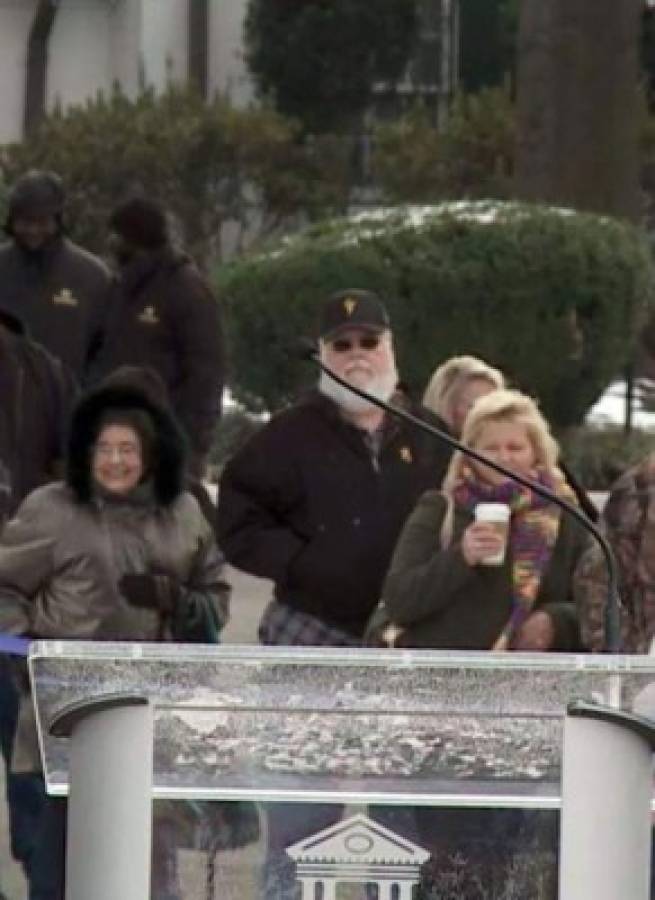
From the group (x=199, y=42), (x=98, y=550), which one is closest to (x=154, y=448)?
(x=98, y=550)

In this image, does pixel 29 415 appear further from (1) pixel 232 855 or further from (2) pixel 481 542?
(1) pixel 232 855

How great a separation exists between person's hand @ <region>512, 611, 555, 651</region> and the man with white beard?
0.62 metres

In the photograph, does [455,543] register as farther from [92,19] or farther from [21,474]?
[92,19]

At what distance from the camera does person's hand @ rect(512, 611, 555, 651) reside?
6.89 m

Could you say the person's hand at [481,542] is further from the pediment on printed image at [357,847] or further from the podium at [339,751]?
the pediment on printed image at [357,847]

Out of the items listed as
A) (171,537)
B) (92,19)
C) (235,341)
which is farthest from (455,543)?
(92,19)

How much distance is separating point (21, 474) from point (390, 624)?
2173 millimetres

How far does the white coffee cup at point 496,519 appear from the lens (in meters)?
6.75

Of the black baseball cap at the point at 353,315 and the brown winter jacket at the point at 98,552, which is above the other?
the black baseball cap at the point at 353,315

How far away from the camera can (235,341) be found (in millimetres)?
14469

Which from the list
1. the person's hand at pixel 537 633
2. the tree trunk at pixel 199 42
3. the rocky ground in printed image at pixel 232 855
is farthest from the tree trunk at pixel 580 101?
the tree trunk at pixel 199 42

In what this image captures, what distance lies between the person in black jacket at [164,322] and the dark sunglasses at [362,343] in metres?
3.66

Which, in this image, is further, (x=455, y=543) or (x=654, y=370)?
(x=654, y=370)

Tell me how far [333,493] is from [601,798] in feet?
13.9
